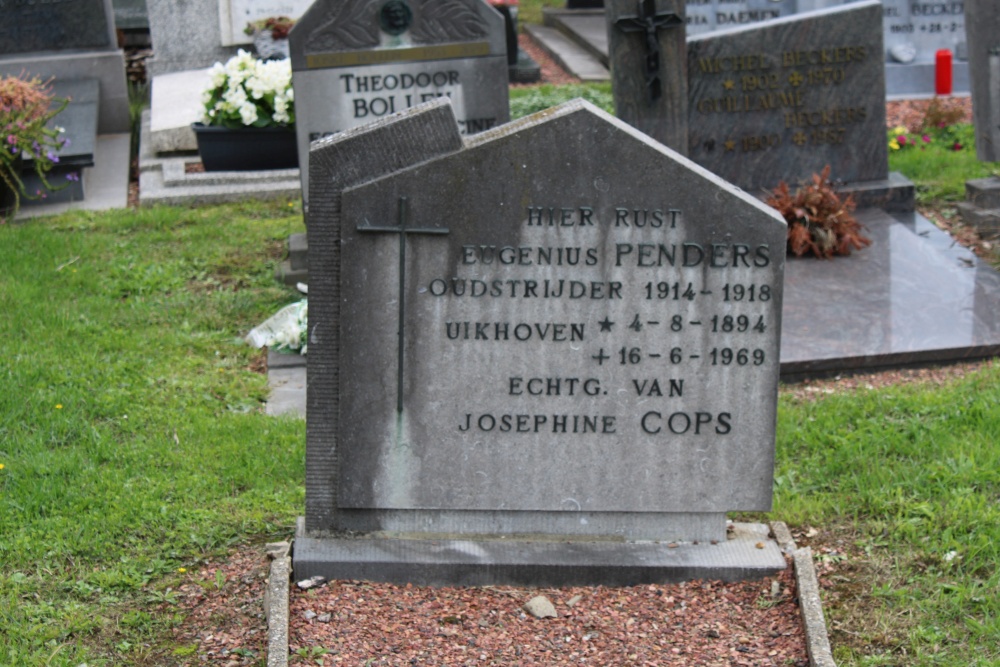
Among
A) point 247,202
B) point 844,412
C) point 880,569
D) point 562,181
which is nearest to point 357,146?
point 562,181

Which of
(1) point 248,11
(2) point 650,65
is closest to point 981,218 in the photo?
(2) point 650,65

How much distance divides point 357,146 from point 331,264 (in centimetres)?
37

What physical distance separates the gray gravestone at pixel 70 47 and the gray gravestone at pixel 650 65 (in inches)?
200

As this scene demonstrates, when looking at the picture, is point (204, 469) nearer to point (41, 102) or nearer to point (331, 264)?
point (331, 264)

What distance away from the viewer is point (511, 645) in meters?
3.82

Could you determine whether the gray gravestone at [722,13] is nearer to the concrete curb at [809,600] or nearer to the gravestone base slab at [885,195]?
the gravestone base slab at [885,195]

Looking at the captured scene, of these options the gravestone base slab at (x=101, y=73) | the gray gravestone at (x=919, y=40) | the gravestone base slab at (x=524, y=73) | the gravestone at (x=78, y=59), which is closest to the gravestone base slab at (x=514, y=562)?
the gravestone at (x=78, y=59)

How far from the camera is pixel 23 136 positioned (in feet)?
28.7

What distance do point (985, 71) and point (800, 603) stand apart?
5.59 metres

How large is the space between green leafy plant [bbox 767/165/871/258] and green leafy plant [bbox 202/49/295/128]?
11.5ft

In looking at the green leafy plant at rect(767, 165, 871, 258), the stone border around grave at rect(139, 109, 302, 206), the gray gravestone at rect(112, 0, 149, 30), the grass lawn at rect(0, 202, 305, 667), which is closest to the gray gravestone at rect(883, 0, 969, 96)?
the green leafy plant at rect(767, 165, 871, 258)

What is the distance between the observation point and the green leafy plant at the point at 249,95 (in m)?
9.00

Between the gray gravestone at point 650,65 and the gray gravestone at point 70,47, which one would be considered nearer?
the gray gravestone at point 650,65

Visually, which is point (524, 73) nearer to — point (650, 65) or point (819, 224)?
point (650, 65)
